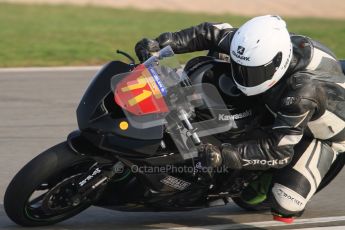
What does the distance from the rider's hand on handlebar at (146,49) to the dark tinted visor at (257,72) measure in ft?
2.08

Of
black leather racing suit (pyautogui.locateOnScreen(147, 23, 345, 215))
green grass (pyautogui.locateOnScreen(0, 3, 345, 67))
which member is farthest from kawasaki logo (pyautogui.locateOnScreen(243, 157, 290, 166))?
green grass (pyautogui.locateOnScreen(0, 3, 345, 67))

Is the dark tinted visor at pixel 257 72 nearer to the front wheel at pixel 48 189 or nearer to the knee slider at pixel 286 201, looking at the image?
the knee slider at pixel 286 201

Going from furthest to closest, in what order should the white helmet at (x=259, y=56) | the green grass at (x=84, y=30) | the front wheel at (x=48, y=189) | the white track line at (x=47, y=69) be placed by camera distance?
the green grass at (x=84, y=30)
the white track line at (x=47, y=69)
the front wheel at (x=48, y=189)
the white helmet at (x=259, y=56)

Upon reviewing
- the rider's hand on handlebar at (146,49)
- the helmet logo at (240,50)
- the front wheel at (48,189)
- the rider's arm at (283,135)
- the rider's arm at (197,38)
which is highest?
the helmet logo at (240,50)

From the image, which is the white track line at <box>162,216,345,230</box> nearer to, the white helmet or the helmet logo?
the white helmet

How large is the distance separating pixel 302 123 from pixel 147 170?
3.07 ft

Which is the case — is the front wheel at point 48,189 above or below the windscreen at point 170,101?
below

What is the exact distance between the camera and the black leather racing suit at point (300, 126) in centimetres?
482

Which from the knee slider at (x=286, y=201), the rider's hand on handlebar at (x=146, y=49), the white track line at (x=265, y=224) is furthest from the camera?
the white track line at (x=265, y=224)

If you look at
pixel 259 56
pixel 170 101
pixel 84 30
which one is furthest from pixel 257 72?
pixel 84 30

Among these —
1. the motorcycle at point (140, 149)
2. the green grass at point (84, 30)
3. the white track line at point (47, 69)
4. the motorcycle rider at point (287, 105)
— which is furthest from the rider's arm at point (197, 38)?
the green grass at point (84, 30)

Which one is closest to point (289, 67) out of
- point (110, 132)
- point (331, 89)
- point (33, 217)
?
point (331, 89)

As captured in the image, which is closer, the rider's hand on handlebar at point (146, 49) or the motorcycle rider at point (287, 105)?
the motorcycle rider at point (287, 105)

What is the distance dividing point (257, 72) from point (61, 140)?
3.33m
